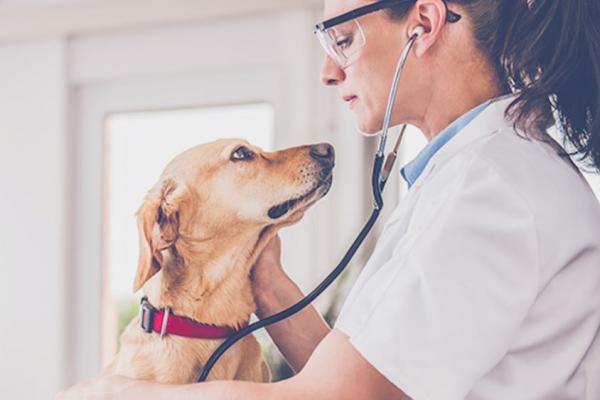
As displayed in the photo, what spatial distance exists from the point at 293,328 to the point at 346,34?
0.37m

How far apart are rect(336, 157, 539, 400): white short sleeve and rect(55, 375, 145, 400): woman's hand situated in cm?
34

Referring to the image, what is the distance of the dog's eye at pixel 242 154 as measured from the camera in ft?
4.17

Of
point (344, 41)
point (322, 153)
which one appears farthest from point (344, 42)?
point (322, 153)

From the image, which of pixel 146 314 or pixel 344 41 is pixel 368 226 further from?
pixel 146 314

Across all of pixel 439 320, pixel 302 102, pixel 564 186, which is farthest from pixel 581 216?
pixel 302 102

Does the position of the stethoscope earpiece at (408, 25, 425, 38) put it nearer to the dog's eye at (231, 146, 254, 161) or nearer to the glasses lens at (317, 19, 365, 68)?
the glasses lens at (317, 19, 365, 68)

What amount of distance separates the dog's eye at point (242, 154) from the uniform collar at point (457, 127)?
24 centimetres

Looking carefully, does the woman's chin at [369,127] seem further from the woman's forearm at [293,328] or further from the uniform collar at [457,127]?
the woman's forearm at [293,328]

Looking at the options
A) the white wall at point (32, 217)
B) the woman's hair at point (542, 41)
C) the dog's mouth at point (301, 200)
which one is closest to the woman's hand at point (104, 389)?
the dog's mouth at point (301, 200)

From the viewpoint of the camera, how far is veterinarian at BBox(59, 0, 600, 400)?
2.76ft

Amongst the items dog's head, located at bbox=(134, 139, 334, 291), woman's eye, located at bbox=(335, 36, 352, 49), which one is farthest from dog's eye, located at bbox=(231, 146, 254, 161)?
woman's eye, located at bbox=(335, 36, 352, 49)

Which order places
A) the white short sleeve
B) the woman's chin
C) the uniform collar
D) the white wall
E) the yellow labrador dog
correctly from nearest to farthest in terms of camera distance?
the white short sleeve
the uniform collar
the woman's chin
the yellow labrador dog
the white wall

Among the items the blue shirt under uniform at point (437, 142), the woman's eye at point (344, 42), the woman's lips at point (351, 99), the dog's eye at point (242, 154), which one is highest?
the woman's eye at point (344, 42)

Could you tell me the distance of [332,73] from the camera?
1.09m
